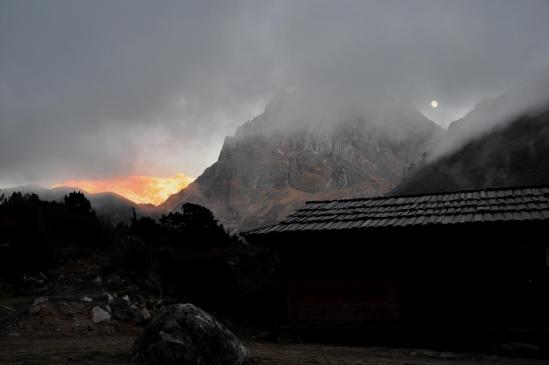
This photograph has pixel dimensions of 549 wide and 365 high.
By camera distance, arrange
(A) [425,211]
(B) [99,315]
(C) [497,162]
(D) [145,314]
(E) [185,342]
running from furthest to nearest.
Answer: (C) [497,162] → (D) [145,314] → (A) [425,211] → (B) [99,315] → (E) [185,342]

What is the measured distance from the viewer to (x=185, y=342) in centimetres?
700

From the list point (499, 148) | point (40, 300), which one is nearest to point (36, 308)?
point (40, 300)

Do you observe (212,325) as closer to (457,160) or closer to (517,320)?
(517,320)

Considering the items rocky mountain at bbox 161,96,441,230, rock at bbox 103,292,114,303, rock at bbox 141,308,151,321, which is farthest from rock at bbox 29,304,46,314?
rocky mountain at bbox 161,96,441,230

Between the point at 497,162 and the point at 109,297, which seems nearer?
the point at 109,297

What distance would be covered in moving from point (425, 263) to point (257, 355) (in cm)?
565

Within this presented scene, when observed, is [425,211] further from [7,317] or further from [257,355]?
[7,317]

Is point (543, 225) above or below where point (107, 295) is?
above

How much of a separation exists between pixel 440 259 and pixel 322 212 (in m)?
4.10

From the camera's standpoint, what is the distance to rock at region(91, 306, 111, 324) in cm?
1248

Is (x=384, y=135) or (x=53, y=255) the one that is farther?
(x=384, y=135)

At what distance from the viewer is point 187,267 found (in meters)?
18.3

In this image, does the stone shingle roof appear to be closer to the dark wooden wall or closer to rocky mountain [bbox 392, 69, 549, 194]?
the dark wooden wall

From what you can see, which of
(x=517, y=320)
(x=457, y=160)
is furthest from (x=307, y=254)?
(x=457, y=160)
